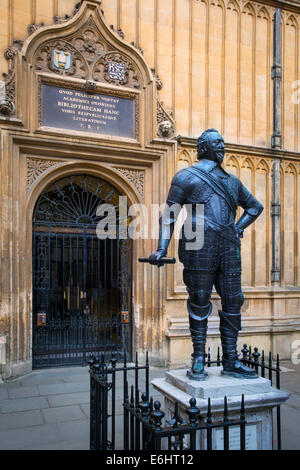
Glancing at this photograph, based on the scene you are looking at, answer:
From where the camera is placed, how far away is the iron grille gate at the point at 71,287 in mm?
7188

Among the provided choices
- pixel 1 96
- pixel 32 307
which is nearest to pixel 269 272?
pixel 32 307

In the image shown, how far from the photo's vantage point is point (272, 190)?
8492 mm

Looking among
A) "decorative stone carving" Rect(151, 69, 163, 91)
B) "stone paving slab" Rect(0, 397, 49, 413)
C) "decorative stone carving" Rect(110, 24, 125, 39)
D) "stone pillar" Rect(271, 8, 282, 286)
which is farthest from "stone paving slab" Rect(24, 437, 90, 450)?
"decorative stone carving" Rect(110, 24, 125, 39)

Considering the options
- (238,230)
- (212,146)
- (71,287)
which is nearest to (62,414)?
(238,230)

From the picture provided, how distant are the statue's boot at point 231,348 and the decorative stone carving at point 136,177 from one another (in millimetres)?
4307

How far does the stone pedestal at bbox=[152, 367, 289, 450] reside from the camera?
125 inches

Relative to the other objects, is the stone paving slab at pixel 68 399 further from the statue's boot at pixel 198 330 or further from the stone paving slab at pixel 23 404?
the statue's boot at pixel 198 330

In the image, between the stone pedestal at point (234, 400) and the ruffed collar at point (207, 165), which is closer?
the stone pedestal at point (234, 400)

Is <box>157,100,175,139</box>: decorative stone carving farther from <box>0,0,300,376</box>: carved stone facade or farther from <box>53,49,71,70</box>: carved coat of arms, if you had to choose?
<box>53,49,71,70</box>: carved coat of arms

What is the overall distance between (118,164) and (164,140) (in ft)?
3.12

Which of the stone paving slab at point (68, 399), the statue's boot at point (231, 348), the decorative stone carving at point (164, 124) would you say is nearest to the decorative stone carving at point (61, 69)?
the decorative stone carving at point (164, 124)

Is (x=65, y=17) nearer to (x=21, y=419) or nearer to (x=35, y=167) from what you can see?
(x=35, y=167)

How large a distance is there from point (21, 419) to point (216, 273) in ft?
9.39
